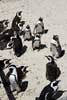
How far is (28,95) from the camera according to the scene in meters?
9.15

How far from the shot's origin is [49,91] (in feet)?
28.1

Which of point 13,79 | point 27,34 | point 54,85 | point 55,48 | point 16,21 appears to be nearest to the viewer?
point 54,85

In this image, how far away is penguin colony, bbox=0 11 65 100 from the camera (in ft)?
29.2

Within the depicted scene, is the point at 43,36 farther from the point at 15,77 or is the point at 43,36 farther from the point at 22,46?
the point at 15,77

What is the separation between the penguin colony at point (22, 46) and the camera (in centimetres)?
891

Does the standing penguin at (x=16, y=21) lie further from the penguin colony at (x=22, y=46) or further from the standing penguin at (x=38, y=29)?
the standing penguin at (x=38, y=29)

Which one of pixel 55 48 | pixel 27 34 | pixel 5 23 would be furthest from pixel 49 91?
pixel 5 23

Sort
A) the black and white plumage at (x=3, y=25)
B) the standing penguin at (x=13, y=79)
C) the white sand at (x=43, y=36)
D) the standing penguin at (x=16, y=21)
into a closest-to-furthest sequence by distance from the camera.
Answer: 1. the standing penguin at (x=13, y=79)
2. the white sand at (x=43, y=36)
3. the standing penguin at (x=16, y=21)
4. the black and white plumage at (x=3, y=25)

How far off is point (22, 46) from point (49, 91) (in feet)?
9.91

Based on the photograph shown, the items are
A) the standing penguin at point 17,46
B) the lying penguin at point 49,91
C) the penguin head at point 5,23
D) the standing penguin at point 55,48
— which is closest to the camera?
the lying penguin at point 49,91

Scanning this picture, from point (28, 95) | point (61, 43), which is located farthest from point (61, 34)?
point (28, 95)

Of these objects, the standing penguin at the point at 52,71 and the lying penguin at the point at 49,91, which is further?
the standing penguin at the point at 52,71

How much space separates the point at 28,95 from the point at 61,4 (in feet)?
18.2

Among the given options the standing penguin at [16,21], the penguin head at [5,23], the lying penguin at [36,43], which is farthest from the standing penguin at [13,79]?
the penguin head at [5,23]
